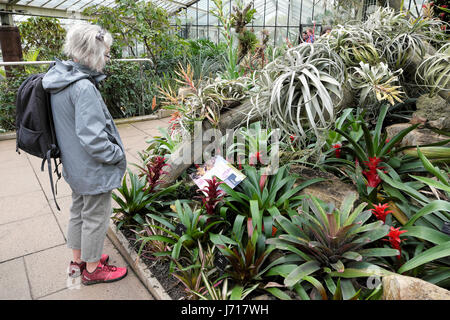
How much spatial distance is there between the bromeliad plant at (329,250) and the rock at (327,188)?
355mm

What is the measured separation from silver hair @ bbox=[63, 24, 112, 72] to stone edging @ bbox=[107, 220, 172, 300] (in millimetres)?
1285

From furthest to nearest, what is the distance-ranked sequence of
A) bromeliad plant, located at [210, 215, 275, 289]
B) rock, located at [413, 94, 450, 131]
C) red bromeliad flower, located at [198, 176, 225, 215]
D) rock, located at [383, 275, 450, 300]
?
1. rock, located at [413, 94, 450, 131]
2. red bromeliad flower, located at [198, 176, 225, 215]
3. bromeliad plant, located at [210, 215, 275, 289]
4. rock, located at [383, 275, 450, 300]

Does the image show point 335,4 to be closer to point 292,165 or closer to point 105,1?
point 292,165

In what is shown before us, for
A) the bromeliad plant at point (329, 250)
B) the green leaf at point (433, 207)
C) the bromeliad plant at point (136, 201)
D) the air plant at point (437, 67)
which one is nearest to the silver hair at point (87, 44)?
the bromeliad plant at point (136, 201)

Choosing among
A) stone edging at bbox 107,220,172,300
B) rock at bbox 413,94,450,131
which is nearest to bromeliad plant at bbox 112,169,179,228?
stone edging at bbox 107,220,172,300

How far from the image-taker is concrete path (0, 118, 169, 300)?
1.91 meters

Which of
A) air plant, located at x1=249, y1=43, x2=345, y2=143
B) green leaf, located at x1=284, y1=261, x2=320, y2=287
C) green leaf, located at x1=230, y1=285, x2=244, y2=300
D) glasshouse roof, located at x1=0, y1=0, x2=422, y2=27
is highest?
glasshouse roof, located at x1=0, y1=0, x2=422, y2=27

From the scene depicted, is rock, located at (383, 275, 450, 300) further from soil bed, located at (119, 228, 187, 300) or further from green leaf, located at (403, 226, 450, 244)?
soil bed, located at (119, 228, 187, 300)

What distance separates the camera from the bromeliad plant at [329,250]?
1.60 meters

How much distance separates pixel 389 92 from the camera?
209cm

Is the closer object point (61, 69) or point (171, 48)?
point (61, 69)
